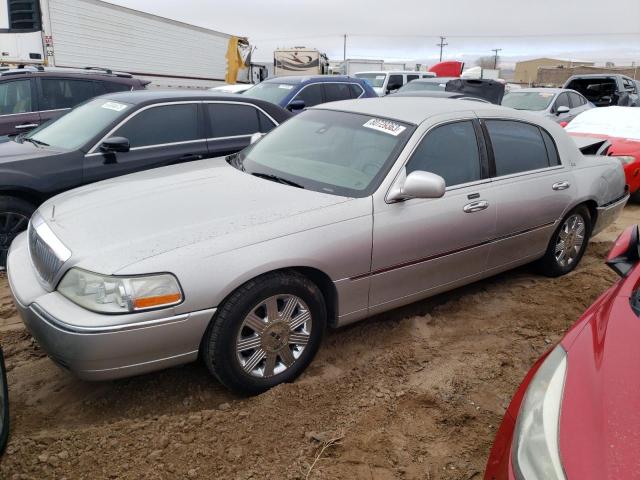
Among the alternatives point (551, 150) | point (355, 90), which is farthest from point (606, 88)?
point (551, 150)

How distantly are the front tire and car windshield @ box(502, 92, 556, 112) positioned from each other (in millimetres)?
10299

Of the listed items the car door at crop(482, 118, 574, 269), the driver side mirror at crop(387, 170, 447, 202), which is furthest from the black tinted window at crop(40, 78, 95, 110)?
the driver side mirror at crop(387, 170, 447, 202)

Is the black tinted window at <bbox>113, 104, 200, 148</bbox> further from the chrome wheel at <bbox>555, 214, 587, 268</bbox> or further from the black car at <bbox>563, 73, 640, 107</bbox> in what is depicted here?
the black car at <bbox>563, 73, 640, 107</bbox>

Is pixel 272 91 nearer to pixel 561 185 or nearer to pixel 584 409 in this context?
pixel 561 185

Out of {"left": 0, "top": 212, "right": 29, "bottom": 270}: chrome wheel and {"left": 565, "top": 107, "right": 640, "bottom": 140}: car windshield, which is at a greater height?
{"left": 565, "top": 107, "right": 640, "bottom": 140}: car windshield

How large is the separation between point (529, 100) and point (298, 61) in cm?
1386

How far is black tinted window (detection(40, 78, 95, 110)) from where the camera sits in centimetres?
763

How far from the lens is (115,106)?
17.8ft

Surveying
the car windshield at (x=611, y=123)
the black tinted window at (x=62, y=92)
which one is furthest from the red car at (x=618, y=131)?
the black tinted window at (x=62, y=92)

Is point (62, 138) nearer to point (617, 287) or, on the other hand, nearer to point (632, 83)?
point (617, 287)

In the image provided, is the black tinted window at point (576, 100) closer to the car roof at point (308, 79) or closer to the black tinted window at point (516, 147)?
the car roof at point (308, 79)

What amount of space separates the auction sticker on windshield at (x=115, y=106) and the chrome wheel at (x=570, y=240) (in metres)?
4.32

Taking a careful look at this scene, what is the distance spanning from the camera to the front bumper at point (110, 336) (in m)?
2.49

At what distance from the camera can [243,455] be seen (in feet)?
8.13
